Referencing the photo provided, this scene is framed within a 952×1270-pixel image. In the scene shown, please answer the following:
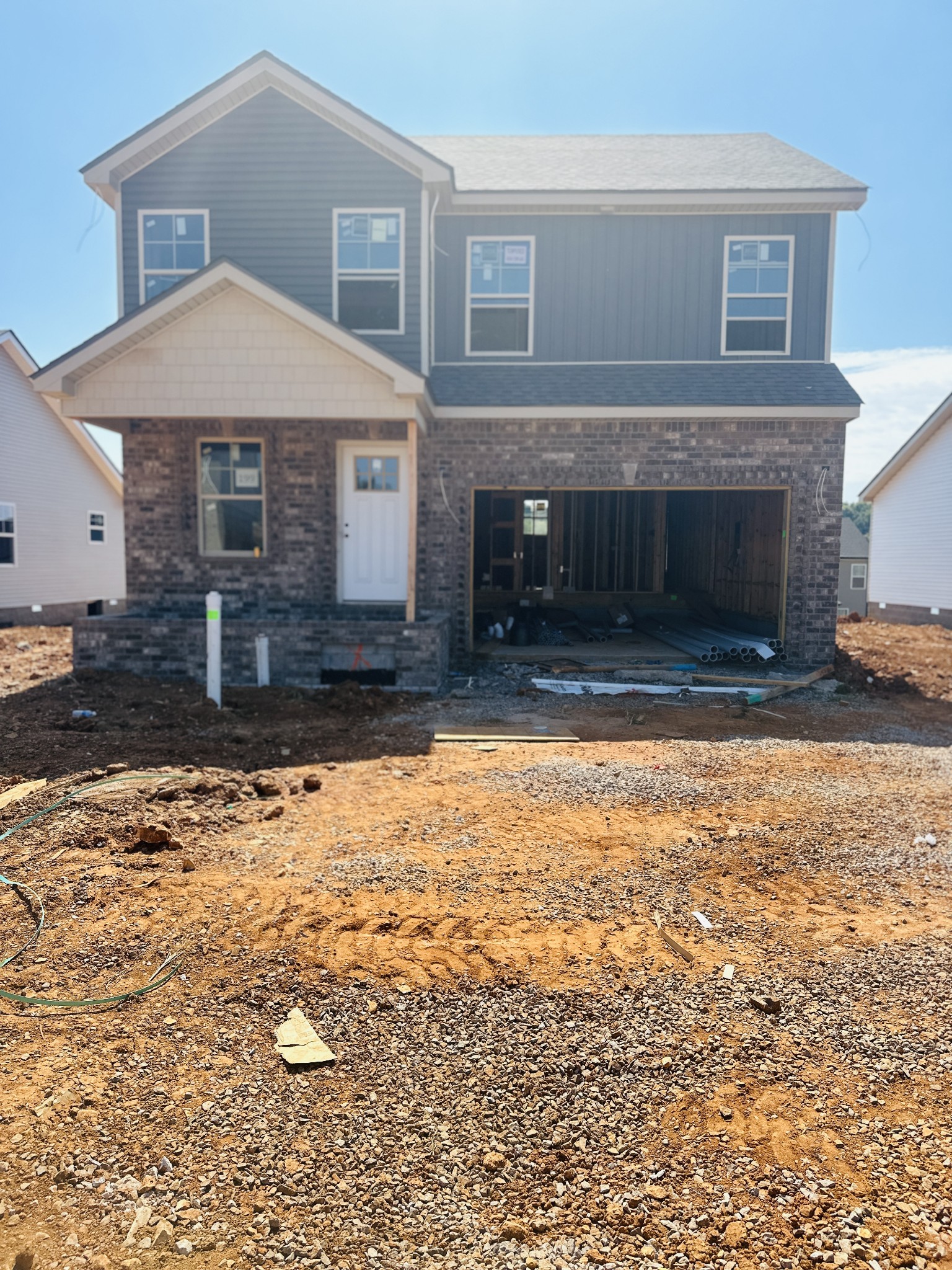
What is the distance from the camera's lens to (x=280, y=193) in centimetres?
1341

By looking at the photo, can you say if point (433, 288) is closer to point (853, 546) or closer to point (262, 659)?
point (262, 659)

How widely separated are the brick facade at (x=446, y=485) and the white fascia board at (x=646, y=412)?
20 cm

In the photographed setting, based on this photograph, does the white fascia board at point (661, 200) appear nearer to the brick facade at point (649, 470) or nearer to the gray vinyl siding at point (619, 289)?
the gray vinyl siding at point (619, 289)

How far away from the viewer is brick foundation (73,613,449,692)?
11453 millimetres

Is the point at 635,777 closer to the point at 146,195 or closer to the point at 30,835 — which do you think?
the point at 30,835

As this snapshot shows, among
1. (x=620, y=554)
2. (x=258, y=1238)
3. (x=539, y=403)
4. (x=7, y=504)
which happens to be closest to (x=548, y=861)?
(x=258, y=1238)

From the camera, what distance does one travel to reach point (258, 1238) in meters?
2.48

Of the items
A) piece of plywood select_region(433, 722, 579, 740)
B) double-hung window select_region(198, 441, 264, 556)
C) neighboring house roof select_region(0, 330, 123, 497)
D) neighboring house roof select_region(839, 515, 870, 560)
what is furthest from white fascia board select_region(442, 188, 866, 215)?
neighboring house roof select_region(839, 515, 870, 560)

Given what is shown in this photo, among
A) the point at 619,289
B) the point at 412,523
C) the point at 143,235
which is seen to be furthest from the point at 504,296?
the point at 143,235

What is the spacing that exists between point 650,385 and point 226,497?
7.20m

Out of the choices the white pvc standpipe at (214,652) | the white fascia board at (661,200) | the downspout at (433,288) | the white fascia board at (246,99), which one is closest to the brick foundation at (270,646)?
the white pvc standpipe at (214,652)

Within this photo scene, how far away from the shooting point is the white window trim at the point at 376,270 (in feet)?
43.5

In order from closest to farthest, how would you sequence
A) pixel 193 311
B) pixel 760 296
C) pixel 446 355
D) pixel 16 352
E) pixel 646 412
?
pixel 193 311, pixel 646 412, pixel 760 296, pixel 446 355, pixel 16 352

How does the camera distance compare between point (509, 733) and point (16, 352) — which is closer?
point (509, 733)
